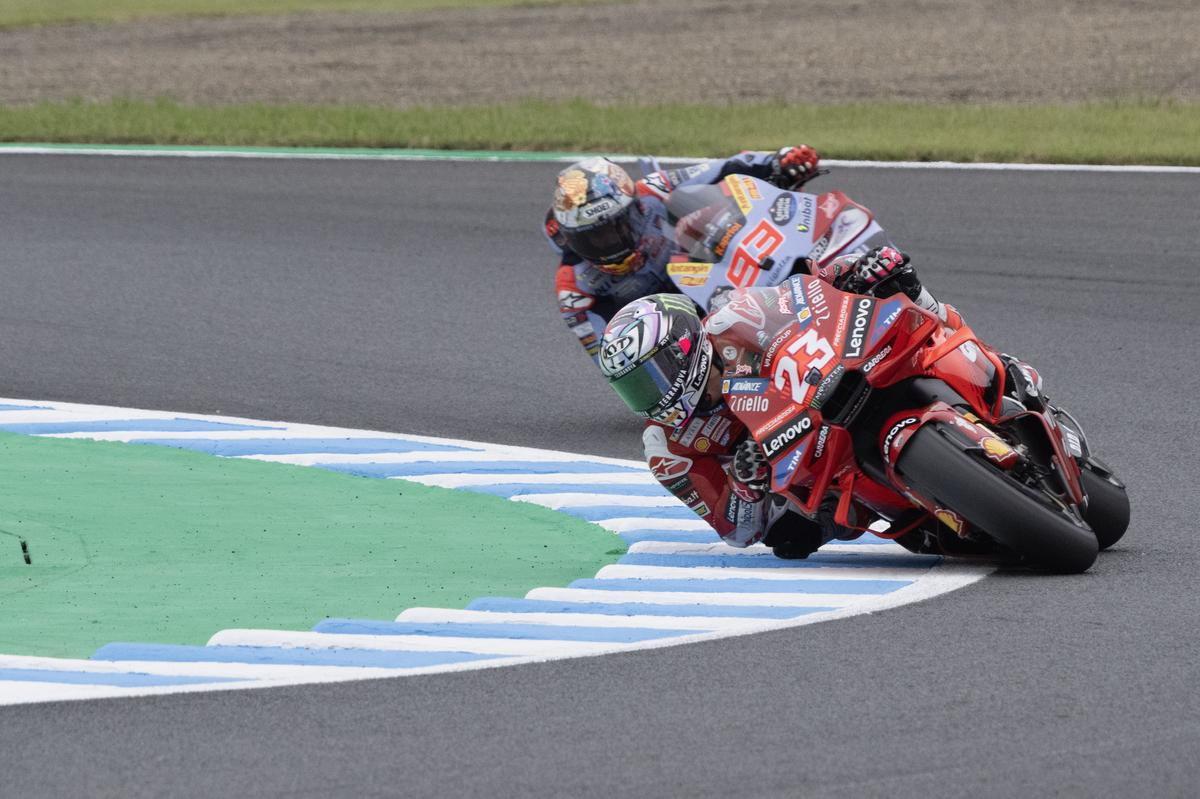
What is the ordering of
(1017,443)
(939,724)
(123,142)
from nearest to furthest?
1. (939,724)
2. (1017,443)
3. (123,142)

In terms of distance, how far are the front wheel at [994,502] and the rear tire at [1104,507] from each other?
0.54m

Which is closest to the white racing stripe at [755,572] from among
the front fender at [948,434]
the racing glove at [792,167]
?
the front fender at [948,434]

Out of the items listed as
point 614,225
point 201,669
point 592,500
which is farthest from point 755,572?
point 614,225

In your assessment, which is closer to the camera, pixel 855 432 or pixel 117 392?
pixel 855 432

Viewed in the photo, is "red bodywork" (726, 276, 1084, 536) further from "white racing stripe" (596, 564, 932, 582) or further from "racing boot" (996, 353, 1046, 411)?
"white racing stripe" (596, 564, 932, 582)

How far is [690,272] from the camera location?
8.84 meters

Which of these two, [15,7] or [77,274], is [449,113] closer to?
[77,274]

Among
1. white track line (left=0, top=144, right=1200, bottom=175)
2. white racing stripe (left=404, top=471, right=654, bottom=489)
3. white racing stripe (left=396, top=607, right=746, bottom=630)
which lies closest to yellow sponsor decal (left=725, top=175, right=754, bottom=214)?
white racing stripe (left=404, top=471, right=654, bottom=489)

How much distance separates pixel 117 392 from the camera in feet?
36.8

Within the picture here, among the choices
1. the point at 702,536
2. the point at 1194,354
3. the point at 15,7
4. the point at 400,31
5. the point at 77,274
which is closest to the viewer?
the point at 702,536

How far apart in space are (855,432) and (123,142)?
13.1m

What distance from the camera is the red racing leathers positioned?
726 cm

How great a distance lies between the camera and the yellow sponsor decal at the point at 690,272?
879 centimetres

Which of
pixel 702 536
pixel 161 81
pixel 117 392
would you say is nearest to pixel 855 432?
pixel 702 536
